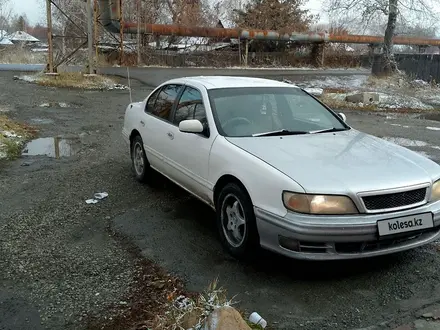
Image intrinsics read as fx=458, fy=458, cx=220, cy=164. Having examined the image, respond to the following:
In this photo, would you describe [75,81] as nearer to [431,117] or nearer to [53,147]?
[53,147]

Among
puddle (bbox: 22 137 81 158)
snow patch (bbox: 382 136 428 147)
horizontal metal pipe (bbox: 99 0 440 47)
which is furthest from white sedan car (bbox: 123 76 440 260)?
horizontal metal pipe (bbox: 99 0 440 47)

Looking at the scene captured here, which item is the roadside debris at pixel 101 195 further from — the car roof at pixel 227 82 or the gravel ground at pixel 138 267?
the car roof at pixel 227 82

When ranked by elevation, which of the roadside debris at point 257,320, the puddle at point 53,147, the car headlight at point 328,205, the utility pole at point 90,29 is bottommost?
the roadside debris at point 257,320

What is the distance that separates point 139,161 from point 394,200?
3713mm

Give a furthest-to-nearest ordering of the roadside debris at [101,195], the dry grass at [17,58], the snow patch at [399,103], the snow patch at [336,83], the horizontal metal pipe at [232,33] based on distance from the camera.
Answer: the dry grass at [17,58] < the horizontal metal pipe at [232,33] < the snow patch at [336,83] < the snow patch at [399,103] < the roadside debris at [101,195]

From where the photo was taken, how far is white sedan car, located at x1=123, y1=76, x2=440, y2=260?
3.38m

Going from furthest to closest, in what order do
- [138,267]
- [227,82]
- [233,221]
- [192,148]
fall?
[227,82], [192,148], [233,221], [138,267]

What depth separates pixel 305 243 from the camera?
3.42 metres

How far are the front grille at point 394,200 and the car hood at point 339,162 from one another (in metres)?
0.07

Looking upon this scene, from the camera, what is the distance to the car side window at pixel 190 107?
485 cm

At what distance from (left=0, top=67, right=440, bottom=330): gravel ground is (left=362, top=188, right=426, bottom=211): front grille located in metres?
0.65

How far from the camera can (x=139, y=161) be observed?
6.27 meters

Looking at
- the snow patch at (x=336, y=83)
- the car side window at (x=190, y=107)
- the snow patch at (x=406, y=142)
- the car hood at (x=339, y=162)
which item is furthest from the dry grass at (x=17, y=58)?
the car hood at (x=339, y=162)

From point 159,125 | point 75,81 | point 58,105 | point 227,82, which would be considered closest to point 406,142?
point 227,82
